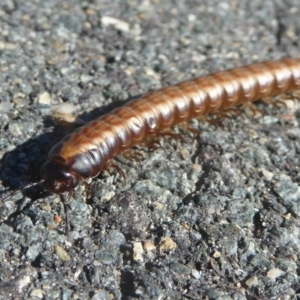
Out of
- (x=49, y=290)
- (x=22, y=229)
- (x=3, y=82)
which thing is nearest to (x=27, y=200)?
(x=22, y=229)

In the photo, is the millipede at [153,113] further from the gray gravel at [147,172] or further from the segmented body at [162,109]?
the gray gravel at [147,172]

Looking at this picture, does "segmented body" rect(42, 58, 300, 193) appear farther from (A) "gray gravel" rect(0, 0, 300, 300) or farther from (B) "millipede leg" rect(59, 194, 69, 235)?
(A) "gray gravel" rect(0, 0, 300, 300)

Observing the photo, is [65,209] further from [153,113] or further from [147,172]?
[153,113]

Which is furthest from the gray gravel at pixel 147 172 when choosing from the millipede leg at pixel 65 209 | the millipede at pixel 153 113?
the millipede at pixel 153 113

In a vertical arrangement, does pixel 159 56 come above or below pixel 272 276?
above

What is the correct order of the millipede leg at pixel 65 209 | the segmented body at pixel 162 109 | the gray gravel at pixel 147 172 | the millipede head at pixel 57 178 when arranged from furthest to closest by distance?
the segmented body at pixel 162 109 → the millipede head at pixel 57 178 → the millipede leg at pixel 65 209 → the gray gravel at pixel 147 172

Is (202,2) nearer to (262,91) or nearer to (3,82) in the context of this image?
(262,91)

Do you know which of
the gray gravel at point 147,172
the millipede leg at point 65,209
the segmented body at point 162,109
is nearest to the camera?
the gray gravel at point 147,172
